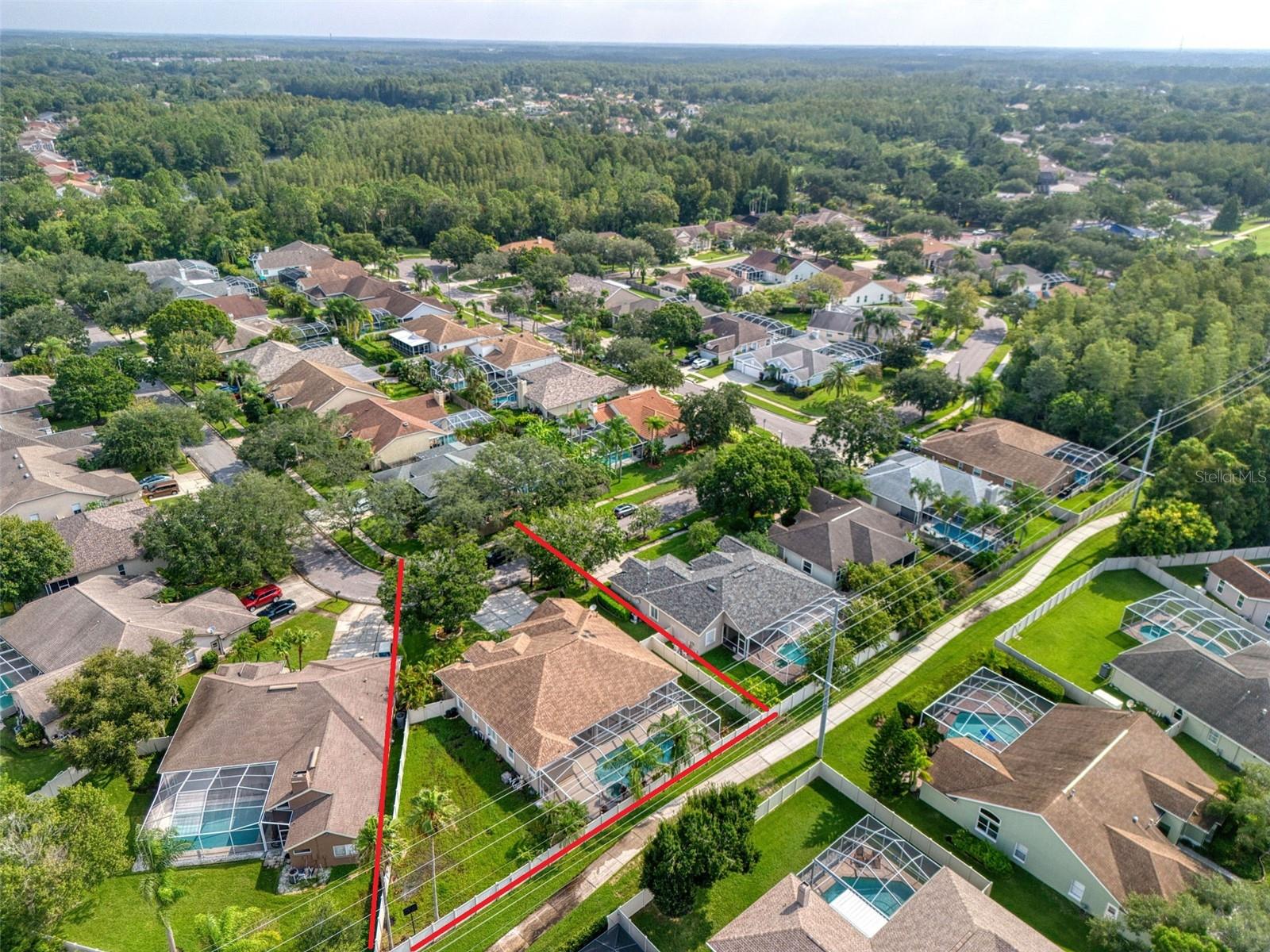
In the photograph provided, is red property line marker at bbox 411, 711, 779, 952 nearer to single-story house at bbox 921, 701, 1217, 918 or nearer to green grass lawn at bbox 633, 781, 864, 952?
green grass lawn at bbox 633, 781, 864, 952

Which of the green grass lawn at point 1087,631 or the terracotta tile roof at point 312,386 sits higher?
the terracotta tile roof at point 312,386

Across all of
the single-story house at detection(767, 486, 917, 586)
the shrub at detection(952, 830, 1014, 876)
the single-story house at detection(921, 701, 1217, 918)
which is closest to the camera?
the single-story house at detection(921, 701, 1217, 918)

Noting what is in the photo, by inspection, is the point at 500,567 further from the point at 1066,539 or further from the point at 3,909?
the point at 1066,539

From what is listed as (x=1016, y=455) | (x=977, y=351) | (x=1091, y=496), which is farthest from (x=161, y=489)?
(x=977, y=351)

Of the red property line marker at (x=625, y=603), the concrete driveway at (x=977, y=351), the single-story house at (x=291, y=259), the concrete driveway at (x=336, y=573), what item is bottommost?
the concrete driveway at (x=977, y=351)

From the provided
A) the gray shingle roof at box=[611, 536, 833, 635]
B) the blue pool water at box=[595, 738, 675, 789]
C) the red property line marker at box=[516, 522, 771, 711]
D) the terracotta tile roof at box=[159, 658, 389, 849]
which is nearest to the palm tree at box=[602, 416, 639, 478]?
the red property line marker at box=[516, 522, 771, 711]

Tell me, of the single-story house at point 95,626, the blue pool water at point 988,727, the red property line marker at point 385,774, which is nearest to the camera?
the red property line marker at point 385,774

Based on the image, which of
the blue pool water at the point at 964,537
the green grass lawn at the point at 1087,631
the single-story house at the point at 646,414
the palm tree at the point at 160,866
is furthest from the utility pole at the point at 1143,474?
the palm tree at the point at 160,866

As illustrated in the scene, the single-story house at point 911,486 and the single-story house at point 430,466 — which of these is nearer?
the single-story house at point 911,486

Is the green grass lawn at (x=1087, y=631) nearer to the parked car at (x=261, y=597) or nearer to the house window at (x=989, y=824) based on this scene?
the house window at (x=989, y=824)
